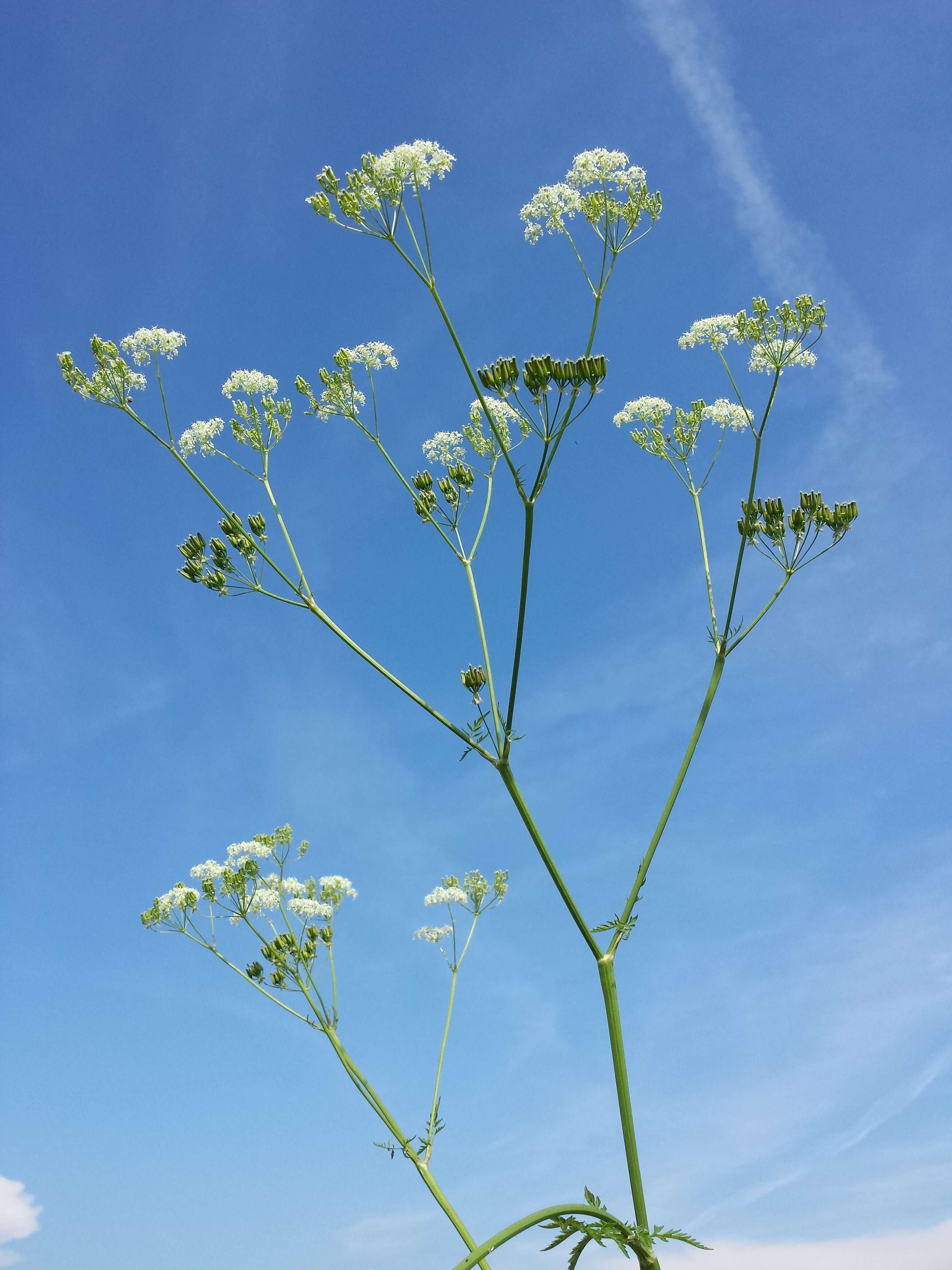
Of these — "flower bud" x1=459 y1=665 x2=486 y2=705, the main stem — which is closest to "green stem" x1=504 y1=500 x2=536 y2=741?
"flower bud" x1=459 y1=665 x2=486 y2=705

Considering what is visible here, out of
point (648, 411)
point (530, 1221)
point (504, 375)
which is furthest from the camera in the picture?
point (648, 411)

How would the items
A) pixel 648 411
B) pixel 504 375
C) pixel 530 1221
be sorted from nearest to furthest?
1. pixel 530 1221
2. pixel 504 375
3. pixel 648 411

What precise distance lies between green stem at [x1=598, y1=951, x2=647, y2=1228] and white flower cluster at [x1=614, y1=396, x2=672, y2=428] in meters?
4.88

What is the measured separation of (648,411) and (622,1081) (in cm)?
559

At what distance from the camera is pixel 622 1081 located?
4578mm

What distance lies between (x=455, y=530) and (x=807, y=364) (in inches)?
130

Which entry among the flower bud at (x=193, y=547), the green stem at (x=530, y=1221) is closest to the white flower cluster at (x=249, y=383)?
the flower bud at (x=193, y=547)

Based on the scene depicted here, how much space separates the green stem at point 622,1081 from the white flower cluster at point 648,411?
4885 millimetres

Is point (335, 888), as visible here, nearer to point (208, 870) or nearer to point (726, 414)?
point (208, 870)

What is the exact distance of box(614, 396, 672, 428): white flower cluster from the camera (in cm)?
792

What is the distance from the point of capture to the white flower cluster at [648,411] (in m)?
7.92

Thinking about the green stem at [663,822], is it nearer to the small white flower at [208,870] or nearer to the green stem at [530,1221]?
the green stem at [530,1221]

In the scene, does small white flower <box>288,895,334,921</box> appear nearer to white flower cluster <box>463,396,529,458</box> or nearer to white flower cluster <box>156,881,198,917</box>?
white flower cluster <box>156,881,198,917</box>

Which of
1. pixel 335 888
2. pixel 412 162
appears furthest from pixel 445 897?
pixel 412 162
